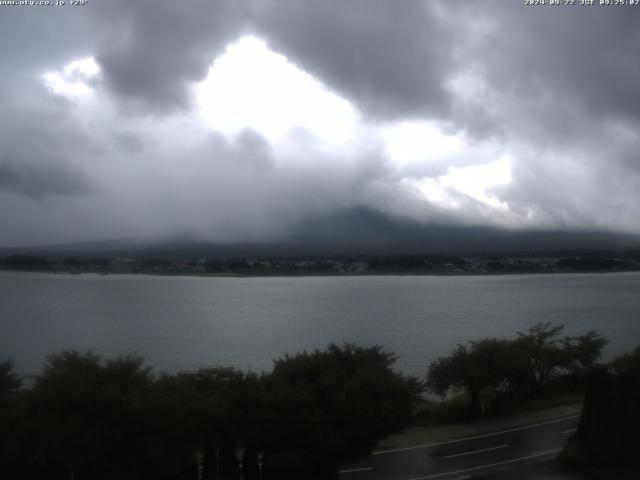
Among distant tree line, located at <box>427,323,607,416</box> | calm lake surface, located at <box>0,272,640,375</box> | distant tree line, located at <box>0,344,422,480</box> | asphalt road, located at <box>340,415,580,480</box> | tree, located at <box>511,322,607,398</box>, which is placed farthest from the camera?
calm lake surface, located at <box>0,272,640,375</box>

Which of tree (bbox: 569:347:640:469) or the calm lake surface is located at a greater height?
tree (bbox: 569:347:640:469)

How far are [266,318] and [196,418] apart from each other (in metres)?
39.9

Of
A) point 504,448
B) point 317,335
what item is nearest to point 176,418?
point 504,448

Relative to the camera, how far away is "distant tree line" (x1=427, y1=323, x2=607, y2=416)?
21.2m

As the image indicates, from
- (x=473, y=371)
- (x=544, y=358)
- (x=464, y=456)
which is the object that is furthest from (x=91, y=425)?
(x=544, y=358)

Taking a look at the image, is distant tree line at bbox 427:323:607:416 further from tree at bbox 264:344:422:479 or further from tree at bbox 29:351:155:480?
tree at bbox 29:351:155:480

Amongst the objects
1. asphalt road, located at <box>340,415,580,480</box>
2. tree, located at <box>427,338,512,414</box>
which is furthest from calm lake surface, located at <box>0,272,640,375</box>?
asphalt road, located at <box>340,415,580,480</box>

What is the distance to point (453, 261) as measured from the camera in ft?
339

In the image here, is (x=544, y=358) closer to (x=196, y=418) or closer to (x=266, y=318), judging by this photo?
(x=196, y=418)

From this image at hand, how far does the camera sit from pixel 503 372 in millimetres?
21750

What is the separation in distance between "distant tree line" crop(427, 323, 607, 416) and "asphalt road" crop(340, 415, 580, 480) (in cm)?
359

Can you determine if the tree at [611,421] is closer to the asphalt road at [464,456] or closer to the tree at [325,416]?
the asphalt road at [464,456]

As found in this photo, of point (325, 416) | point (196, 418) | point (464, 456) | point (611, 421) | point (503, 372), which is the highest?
point (196, 418)

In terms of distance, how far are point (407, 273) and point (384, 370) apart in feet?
271
